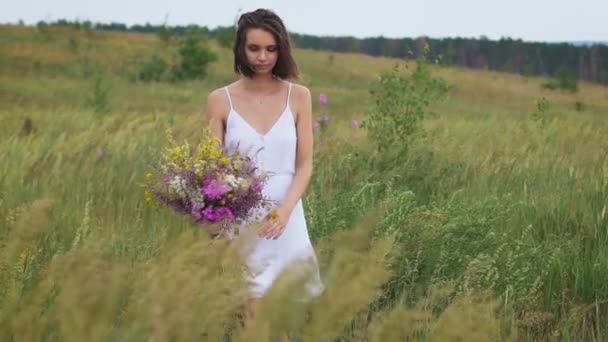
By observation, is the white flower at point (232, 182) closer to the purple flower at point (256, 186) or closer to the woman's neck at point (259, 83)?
the purple flower at point (256, 186)

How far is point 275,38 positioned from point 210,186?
0.72 metres

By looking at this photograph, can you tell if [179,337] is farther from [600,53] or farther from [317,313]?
[600,53]

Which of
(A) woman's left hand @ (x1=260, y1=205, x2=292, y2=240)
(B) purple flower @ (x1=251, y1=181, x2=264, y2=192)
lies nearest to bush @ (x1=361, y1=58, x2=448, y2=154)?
(A) woman's left hand @ (x1=260, y1=205, x2=292, y2=240)

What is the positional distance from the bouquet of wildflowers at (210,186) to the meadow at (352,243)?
0.32m

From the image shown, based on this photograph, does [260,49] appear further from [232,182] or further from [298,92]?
[232,182]

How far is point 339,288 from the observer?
45.8 inches

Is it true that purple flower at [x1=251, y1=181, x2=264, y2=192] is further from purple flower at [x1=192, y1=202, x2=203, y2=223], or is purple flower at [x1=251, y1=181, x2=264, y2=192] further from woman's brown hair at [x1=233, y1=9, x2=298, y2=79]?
woman's brown hair at [x1=233, y1=9, x2=298, y2=79]

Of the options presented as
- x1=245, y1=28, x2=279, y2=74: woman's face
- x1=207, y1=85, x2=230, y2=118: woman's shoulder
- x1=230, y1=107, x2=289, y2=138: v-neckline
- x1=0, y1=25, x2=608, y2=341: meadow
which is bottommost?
x1=0, y1=25, x2=608, y2=341: meadow

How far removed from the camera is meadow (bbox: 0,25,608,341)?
46.7 inches

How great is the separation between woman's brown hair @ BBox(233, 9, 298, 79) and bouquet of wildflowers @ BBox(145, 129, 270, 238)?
1.67 ft

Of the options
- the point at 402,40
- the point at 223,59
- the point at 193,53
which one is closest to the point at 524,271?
the point at 193,53

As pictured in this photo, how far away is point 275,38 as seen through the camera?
304 centimetres

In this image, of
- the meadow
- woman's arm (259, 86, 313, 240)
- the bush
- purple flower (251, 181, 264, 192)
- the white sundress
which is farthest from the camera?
the bush

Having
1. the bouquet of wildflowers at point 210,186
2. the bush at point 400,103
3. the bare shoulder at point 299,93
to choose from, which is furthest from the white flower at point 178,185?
the bush at point 400,103
